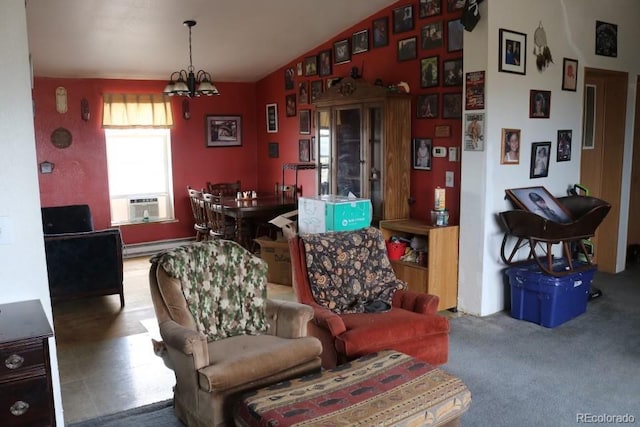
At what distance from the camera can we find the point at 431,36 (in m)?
4.90

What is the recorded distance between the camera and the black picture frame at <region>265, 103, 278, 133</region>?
7637mm

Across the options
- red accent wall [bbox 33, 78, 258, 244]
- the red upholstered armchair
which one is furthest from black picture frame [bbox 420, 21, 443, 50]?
red accent wall [bbox 33, 78, 258, 244]

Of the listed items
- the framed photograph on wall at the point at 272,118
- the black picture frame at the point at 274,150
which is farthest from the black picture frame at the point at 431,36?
the black picture frame at the point at 274,150

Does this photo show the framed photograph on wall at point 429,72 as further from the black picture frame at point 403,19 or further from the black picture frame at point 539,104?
the black picture frame at point 539,104

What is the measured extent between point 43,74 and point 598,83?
6.30m

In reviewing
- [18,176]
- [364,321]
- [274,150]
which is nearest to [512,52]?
[364,321]

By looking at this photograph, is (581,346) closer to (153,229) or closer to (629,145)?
(629,145)

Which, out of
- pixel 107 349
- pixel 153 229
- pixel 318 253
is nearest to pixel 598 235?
pixel 318 253

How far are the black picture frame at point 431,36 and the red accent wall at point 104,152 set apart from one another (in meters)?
3.66

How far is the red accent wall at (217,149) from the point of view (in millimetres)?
5102

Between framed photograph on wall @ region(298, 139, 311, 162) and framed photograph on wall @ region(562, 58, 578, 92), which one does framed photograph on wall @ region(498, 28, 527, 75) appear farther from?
framed photograph on wall @ region(298, 139, 311, 162)

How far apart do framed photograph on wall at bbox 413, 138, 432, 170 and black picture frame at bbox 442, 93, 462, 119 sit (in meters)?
0.32

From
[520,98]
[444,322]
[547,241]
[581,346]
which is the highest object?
[520,98]

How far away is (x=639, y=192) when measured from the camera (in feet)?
20.7
